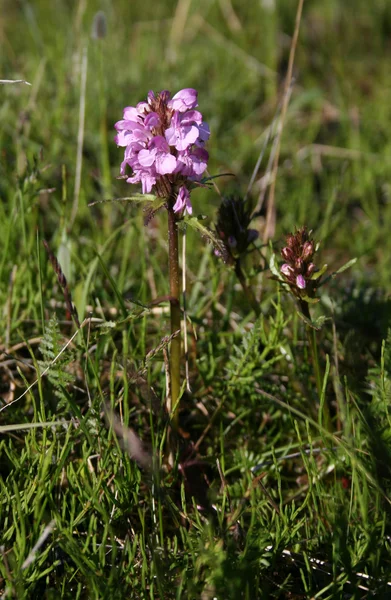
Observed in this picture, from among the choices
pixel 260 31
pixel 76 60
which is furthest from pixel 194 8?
pixel 76 60

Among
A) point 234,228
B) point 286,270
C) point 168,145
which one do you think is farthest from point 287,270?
point 168,145

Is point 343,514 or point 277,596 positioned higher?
point 343,514

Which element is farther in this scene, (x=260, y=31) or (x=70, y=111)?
(x=260, y=31)

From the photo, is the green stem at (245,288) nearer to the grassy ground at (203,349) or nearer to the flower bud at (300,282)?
the grassy ground at (203,349)

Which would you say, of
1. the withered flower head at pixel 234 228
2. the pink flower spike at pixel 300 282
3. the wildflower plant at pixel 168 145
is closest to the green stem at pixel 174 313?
the wildflower plant at pixel 168 145

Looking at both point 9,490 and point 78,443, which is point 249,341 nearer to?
point 78,443

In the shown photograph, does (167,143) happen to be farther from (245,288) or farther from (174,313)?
(245,288)

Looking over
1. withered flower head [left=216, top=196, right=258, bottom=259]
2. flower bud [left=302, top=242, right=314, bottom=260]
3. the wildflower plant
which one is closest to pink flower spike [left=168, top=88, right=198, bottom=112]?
the wildflower plant
